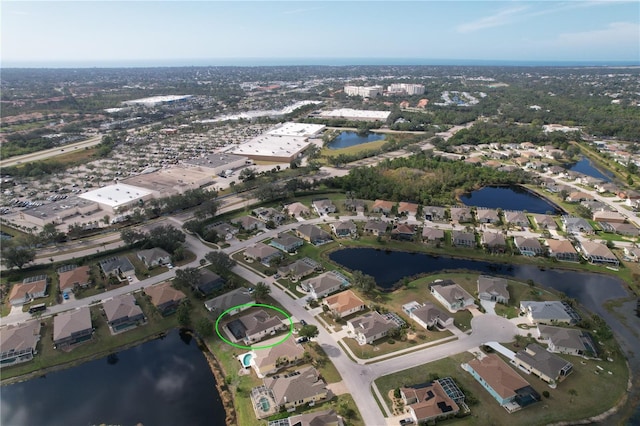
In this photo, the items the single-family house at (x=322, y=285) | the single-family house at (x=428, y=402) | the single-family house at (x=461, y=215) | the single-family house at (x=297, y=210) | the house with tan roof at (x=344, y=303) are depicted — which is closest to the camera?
the single-family house at (x=428, y=402)

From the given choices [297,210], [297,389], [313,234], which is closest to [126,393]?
[297,389]

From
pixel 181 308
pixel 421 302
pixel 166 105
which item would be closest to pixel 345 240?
pixel 421 302

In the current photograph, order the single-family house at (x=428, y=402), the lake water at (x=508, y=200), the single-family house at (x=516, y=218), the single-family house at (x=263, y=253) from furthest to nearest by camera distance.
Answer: the lake water at (x=508, y=200) < the single-family house at (x=516, y=218) < the single-family house at (x=263, y=253) < the single-family house at (x=428, y=402)

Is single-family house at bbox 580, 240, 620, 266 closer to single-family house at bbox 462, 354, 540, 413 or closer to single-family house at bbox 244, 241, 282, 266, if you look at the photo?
single-family house at bbox 462, 354, 540, 413

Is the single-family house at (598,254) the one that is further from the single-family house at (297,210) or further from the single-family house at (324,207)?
the single-family house at (297,210)

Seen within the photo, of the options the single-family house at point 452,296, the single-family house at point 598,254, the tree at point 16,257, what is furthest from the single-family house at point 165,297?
the single-family house at point 598,254

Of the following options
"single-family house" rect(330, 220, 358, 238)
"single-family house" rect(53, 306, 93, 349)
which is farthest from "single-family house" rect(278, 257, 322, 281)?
"single-family house" rect(53, 306, 93, 349)

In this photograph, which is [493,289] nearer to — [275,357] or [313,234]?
[313,234]
